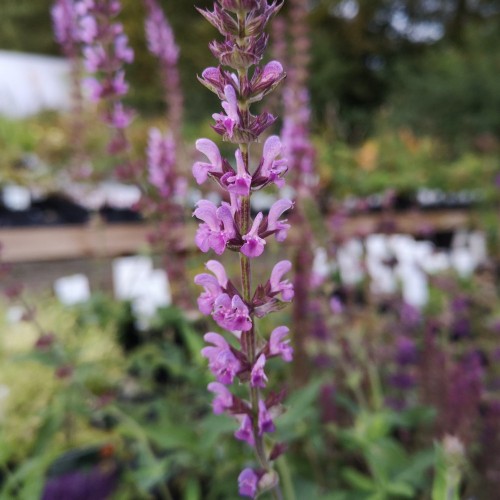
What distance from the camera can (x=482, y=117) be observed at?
6.08 meters

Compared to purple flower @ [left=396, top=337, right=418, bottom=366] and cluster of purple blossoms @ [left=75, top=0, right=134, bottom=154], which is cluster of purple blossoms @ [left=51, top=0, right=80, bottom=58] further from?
purple flower @ [left=396, top=337, right=418, bottom=366]

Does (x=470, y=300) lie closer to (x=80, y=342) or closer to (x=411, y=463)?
(x=411, y=463)

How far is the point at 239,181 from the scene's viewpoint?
48 cm

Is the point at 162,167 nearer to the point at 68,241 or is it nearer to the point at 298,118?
the point at 298,118

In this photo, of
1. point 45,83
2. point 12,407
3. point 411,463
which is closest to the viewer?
point 411,463

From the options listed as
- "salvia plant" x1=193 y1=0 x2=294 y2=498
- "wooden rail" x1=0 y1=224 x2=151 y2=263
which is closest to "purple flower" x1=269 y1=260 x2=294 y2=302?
"salvia plant" x1=193 y1=0 x2=294 y2=498

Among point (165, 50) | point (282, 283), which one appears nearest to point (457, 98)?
point (165, 50)

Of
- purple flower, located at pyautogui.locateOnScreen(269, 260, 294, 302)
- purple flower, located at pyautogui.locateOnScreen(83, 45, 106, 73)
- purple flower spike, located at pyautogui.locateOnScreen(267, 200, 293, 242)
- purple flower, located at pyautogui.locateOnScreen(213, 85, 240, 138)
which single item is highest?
purple flower, located at pyautogui.locateOnScreen(83, 45, 106, 73)

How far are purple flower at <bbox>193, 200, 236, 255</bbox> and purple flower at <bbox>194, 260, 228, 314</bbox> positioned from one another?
0.18 ft

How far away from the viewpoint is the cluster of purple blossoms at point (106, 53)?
101cm

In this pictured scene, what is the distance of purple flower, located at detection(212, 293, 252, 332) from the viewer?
508mm

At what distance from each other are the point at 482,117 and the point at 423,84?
1.05 metres

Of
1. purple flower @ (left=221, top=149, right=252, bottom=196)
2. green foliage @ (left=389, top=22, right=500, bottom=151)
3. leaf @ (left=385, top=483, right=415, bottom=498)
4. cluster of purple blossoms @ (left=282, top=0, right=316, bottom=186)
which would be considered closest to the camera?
purple flower @ (left=221, top=149, right=252, bottom=196)

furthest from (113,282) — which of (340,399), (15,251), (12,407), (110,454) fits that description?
(340,399)
